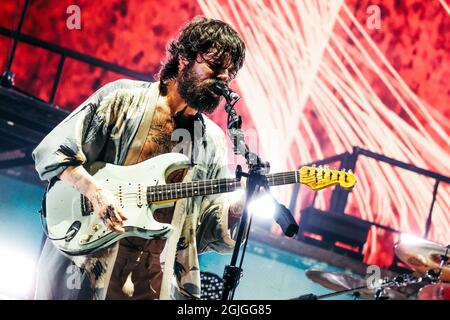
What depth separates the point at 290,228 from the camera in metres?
2.11

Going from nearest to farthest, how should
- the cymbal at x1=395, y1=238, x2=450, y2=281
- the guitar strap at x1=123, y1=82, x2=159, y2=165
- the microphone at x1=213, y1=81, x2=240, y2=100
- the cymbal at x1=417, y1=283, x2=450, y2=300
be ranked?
the microphone at x1=213, y1=81, x2=240, y2=100 → the guitar strap at x1=123, y1=82, x2=159, y2=165 → the cymbal at x1=417, y1=283, x2=450, y2=300 → the cymbal at x1=395, y1=238, x2=450, y2=281

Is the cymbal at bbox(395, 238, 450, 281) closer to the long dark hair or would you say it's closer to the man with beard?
the man with beard

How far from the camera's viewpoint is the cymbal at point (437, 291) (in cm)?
411

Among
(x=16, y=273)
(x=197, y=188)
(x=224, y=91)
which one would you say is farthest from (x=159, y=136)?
(x=16, y=273)

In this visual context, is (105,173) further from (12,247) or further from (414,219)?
(414,219)

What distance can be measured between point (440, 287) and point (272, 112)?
20.2ft

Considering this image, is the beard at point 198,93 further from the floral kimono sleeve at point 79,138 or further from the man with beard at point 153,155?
the floral kimono sleeve at point 79,138

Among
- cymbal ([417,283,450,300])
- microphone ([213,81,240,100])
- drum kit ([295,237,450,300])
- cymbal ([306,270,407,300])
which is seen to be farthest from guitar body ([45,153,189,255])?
cymbal ([417,283,450,300])

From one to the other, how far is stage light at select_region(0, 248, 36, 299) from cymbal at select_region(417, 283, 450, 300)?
3.03 meters

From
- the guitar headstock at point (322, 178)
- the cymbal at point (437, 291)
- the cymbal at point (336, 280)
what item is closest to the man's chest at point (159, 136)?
the guitar headstock at point (322, 178)

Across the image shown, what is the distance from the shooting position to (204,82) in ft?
8.86

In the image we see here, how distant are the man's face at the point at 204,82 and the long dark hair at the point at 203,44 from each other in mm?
48

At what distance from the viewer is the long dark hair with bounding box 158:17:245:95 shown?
2.79 meters

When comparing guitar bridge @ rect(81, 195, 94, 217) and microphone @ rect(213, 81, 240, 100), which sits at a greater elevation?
microphone @ rect(213, 81, 240, 100)
